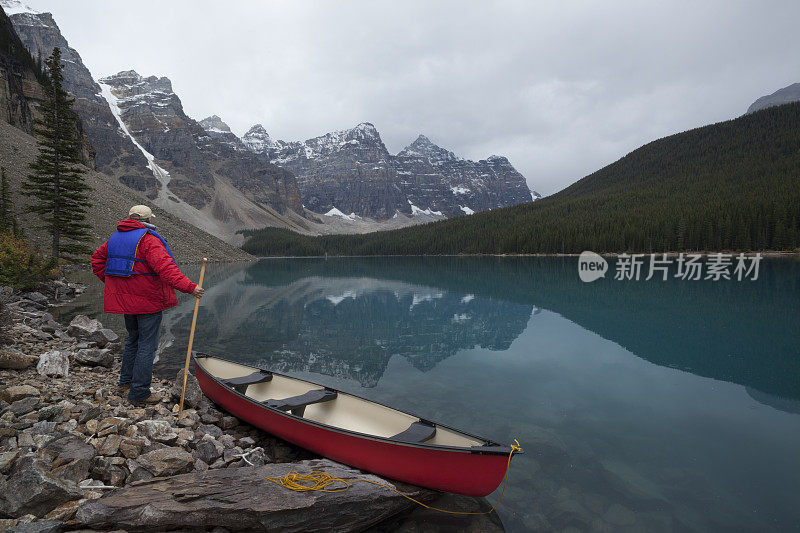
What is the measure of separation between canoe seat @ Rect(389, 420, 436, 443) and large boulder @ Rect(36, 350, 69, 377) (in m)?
7.58

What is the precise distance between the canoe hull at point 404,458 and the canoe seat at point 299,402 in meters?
0.29

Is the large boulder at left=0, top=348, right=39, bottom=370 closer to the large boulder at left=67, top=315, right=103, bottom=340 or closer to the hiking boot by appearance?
the hiking boot

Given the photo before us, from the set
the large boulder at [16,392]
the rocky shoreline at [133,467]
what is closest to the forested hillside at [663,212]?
the rocky shoreline at [133,467]

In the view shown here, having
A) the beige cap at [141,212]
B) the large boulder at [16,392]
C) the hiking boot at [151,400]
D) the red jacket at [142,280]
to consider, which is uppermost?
the beige cap at [141,212]

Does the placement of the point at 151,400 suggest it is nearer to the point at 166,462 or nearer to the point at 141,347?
the point at 141,347

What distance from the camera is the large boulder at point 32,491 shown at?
4211 millimetres

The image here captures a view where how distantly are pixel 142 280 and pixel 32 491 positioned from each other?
11.8ft

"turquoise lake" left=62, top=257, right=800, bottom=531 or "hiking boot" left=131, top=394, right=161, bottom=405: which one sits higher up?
"hiking boot" left=131, top=394, right=161, bottom=405

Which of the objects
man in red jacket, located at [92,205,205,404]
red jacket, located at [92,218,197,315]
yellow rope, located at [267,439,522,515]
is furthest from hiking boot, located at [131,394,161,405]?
yellow rope, located at [267,439,522,515]

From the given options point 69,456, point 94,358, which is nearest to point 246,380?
point 69,456

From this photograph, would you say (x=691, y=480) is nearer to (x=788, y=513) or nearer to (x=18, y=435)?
(x=788, y=513)

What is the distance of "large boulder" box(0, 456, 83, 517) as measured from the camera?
421cm

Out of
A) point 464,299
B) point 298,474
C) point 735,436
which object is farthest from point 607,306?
point 298,474

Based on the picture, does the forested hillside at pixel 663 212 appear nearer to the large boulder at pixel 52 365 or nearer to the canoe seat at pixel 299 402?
the canoe seat at pixel 299 402
